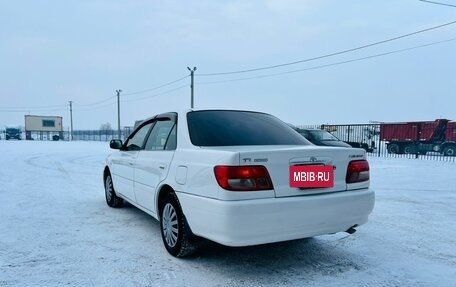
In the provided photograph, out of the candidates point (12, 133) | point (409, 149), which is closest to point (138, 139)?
point (409, 149)

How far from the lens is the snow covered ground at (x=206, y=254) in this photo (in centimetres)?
282

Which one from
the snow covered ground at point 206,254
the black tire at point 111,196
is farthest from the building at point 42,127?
the snow covered ground at point 206,254

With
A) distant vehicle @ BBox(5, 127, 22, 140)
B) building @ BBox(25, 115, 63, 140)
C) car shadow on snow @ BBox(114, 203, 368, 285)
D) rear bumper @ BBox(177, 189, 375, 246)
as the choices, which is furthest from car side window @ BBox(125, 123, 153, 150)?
building @ BBox(25, 115, 63, 140)

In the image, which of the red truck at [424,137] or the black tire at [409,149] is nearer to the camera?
the red truck at [424,137]

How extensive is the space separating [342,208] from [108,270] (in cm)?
219

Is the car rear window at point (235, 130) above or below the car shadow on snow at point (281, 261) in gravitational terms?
above

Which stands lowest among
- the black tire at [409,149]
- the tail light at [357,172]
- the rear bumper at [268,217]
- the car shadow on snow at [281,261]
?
the car shadow on snow at [281,261]

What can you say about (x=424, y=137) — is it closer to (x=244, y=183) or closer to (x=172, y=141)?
(x=172, y=141)

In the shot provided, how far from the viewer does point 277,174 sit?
2717 millimetres

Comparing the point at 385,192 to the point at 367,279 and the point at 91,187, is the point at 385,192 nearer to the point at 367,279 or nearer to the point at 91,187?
the point at 367,279

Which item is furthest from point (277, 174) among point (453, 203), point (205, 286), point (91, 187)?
point (91, 187)

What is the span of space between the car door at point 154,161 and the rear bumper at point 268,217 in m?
0.60

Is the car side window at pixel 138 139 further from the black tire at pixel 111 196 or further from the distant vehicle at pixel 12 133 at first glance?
the distant vehicle at pixel 12 133

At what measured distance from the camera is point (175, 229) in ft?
10.7
